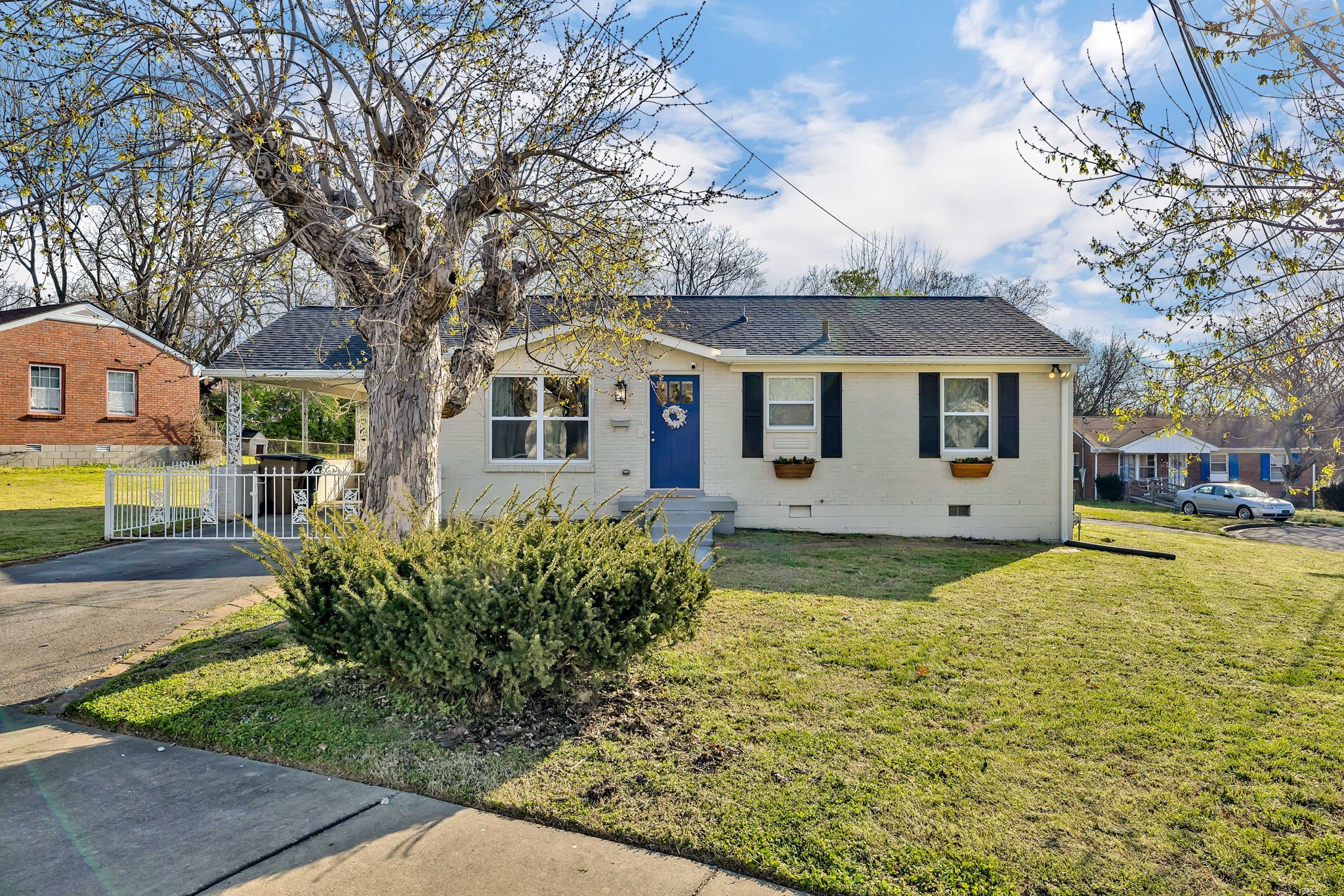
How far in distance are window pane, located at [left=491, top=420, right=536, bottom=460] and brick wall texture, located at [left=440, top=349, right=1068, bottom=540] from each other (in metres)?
0.63

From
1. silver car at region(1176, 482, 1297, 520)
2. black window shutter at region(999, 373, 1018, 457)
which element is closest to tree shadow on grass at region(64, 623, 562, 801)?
black window shutter at region(999, 373, 1018, 457)

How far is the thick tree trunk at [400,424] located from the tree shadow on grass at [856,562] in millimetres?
2712

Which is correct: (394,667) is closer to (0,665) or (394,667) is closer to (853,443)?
(0,665)

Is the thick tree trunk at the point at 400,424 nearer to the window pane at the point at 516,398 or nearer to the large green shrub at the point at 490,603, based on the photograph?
the large green shrub at the point at 490,603

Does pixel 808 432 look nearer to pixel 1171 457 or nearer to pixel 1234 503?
pixel 1234 503

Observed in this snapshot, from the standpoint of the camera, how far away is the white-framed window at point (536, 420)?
12.7 m

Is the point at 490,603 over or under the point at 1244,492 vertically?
over

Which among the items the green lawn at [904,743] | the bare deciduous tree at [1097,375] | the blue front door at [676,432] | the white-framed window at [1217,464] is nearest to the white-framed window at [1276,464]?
the white-framed window at [1217,464]

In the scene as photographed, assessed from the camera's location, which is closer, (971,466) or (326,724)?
(326,724)

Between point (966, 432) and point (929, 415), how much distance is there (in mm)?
752

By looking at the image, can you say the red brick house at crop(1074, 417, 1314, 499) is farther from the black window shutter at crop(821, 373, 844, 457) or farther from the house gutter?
the black window shutter at crop(821, 373, 844, 457)

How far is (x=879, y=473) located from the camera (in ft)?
42.2

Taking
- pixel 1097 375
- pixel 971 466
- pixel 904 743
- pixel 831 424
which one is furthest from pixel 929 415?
pixel 1097 375

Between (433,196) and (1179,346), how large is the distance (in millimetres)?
6216
